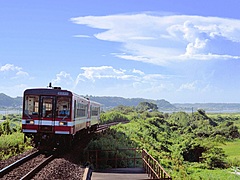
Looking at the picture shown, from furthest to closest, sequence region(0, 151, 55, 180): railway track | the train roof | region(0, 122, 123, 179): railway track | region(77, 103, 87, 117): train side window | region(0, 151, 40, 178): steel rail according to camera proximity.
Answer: region(77, 103, 87, 117): train side window → the train roof → region(0, 151, 40, 178): steel rail → region(0, 122, 123, 179): railway track → region(0, 151, 55, 180): railway track

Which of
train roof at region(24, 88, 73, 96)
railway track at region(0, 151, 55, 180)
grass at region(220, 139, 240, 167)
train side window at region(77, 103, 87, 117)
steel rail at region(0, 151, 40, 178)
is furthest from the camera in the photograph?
grass at region(220, 139, 240, 167)

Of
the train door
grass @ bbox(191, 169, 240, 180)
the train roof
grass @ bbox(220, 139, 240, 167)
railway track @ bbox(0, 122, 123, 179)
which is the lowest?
grass @ bbox(220, 139, 240, 167)

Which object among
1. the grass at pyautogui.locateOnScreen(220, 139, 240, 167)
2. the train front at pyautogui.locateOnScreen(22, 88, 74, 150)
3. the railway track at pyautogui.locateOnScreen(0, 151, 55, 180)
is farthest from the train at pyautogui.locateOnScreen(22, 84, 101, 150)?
the grass at pyautogui.locateOnScreen(220, 139, 240, 167)

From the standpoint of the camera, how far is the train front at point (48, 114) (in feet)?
56.9

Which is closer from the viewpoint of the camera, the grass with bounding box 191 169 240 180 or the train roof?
the train roof

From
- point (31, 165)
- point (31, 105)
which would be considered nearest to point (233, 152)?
point (31, 105)

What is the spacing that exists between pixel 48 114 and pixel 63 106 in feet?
2.64

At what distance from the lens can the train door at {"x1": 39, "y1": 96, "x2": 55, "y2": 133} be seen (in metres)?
17.4

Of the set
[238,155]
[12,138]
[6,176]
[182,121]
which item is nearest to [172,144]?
[238,155]

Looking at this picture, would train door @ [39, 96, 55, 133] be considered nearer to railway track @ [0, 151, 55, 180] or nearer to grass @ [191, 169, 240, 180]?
Answer: railway track @ [0, 151, 55, 180]

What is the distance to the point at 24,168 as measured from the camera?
13648mm

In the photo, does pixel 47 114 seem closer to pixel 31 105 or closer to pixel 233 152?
pixel 31 105

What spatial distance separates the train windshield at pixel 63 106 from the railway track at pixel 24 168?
2065 mm

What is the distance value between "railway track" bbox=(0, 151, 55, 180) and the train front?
4.17 feet
